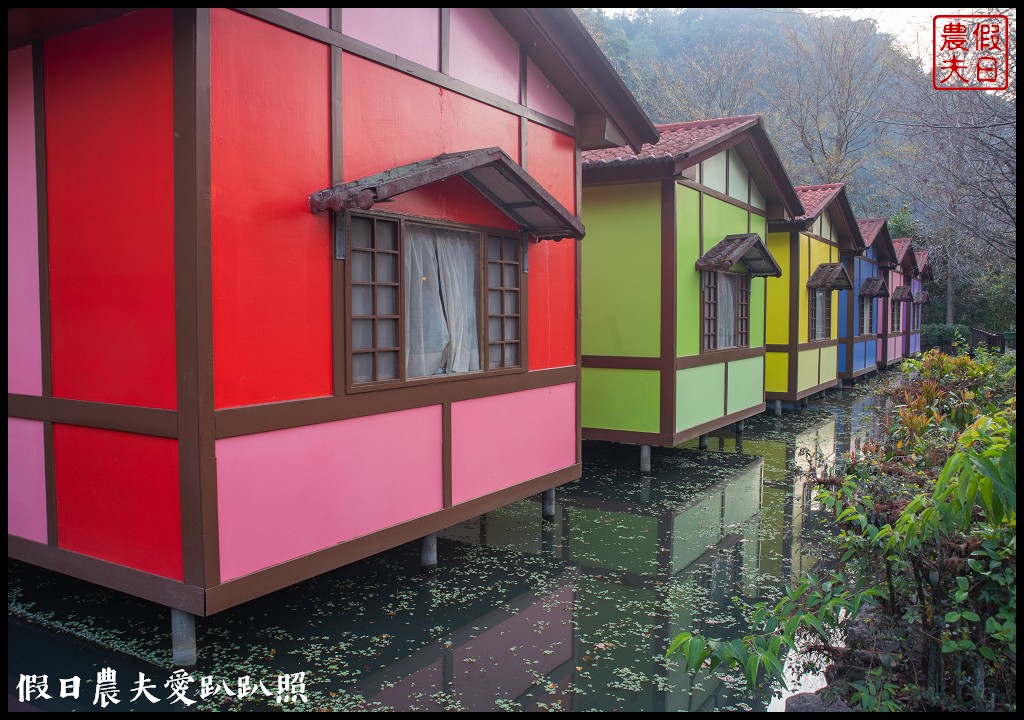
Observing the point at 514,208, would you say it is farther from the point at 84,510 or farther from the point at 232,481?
the point at 84,510

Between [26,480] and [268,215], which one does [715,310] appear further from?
[26,480]

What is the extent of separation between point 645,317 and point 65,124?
6774 mm

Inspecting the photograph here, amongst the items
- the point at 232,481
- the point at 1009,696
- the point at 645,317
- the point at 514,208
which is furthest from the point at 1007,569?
the point at 645,317

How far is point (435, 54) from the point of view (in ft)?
19.8

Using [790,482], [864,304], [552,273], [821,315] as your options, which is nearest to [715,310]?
[790,482]

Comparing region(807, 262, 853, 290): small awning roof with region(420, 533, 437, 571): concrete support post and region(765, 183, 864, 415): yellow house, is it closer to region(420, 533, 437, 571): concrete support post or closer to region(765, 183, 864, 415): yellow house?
region(765, 183, 864, 415): yellow house

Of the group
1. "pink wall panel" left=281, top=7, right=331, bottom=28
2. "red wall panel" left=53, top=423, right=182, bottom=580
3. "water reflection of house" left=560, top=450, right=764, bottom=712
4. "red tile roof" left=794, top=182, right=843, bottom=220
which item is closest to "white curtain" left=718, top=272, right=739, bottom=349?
"water reflection of house" left=560, top=450, right=764, bottom=712

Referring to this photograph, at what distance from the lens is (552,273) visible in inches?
298

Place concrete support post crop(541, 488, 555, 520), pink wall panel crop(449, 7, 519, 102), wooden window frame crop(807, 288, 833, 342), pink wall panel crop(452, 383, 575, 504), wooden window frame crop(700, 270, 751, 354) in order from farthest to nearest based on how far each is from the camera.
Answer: wooden window frame crop(807, 288, 833, 342) → wooden window frame crop(700, 270, 751, 354) → concrete support post crop(541, 488, 555, 520) → pink wall panel crop(452, 383, 575, 504) → pink wall panel crop(449, 7, 519, 102)

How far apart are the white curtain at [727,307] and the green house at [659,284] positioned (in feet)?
0.16

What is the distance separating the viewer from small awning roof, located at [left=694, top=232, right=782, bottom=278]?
10578 millimetres

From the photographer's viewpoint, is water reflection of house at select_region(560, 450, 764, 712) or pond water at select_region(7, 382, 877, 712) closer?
pond water at select_region(7, 382, 877, 712)

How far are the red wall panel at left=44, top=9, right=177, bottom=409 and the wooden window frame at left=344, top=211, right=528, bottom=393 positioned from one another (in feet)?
3.74

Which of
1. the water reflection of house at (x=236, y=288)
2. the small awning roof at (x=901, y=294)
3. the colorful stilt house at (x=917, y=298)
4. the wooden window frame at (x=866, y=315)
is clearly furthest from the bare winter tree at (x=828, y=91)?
the water reflection of house at (x=236, y=288)
